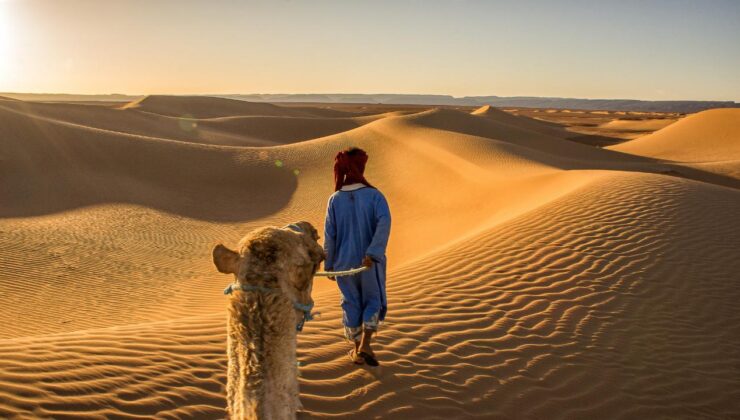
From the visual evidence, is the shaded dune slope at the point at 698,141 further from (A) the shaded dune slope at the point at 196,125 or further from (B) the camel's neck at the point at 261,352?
(B) the camel's neck at the point at 261,352

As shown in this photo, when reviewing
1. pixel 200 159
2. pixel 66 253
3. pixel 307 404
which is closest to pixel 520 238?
pixel 307 404

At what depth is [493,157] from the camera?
21.4 meters

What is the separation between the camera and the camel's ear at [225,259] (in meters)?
1.79

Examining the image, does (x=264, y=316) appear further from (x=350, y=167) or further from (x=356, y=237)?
(x=350, y=167)

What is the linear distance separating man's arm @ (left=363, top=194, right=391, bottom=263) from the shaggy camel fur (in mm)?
1964

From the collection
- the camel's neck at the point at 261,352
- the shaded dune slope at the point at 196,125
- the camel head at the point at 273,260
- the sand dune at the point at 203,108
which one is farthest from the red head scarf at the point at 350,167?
the sand dune at the point at 203,108

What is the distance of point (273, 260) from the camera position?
71.2 inches

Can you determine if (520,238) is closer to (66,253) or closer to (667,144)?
(66,253)

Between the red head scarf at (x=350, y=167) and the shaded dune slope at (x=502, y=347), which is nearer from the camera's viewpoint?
the shaded dune slope at (x=502, y=347)

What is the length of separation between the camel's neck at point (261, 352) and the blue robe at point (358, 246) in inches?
84.4

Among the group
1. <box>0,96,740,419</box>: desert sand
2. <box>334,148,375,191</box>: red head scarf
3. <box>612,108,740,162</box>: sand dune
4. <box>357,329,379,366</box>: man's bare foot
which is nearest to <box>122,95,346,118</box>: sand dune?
<box>612,108,740,162</box>: sand dune

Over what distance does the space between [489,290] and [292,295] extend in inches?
202

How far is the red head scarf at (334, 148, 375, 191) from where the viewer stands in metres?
4.12

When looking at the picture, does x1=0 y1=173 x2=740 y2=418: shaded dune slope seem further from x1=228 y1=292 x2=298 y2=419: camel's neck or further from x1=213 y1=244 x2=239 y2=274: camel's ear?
x1=213 y1=244 x2=239 y2=274: camel's ear
